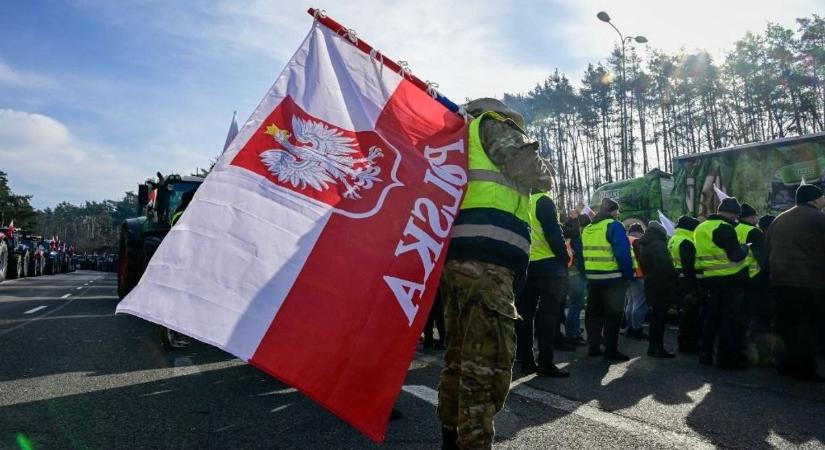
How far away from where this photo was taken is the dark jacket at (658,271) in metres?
7.07

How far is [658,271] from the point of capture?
7.21m

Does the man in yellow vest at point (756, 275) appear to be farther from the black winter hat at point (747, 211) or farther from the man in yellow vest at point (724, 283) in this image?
the man in yellow vest at point (724, 283)

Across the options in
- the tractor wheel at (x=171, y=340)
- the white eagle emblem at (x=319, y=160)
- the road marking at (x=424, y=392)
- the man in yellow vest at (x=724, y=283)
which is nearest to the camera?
the white eagle emblem at (x=319, y=160)

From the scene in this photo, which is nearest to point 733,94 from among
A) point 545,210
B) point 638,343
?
point 638,343

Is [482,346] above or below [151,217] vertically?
below

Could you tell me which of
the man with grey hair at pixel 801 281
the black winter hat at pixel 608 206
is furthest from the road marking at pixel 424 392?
the man with grey hair at pixel 801 281

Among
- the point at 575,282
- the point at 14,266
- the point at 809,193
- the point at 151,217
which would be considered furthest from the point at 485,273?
the point at 14,266

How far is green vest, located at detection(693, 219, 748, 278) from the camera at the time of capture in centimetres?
637

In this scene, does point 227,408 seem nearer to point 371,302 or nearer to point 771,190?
point 371,302

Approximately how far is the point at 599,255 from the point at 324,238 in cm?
540

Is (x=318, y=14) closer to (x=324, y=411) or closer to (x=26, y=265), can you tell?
(x=324, y=411)

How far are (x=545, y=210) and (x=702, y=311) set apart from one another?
343 centimetres

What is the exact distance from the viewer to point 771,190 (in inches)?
412

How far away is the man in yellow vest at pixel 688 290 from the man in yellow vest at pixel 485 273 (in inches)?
199
